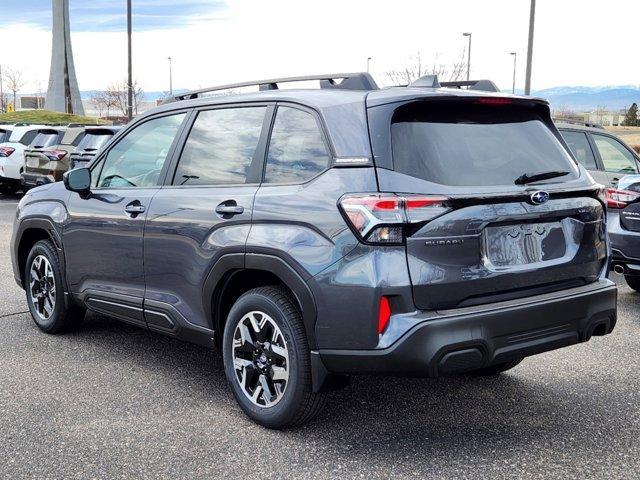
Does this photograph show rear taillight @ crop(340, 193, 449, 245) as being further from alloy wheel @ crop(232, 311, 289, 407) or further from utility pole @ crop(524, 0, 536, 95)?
utility pole @ crop(524, 0, 536, 95)

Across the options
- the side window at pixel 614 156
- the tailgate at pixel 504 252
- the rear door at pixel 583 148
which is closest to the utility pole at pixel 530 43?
the side window at pixel 614 156

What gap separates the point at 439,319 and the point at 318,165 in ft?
3.17

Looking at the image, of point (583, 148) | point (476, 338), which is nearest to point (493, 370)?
point (476, 338)

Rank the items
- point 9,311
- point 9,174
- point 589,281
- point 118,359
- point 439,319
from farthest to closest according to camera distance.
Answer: point 9,174, point 9,311, point 118,359, point 589,281, point 439,319

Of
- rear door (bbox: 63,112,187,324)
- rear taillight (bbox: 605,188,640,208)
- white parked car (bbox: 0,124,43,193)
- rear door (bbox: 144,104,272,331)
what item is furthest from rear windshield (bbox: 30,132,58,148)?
rear door (bbox: 144,104,272,331)

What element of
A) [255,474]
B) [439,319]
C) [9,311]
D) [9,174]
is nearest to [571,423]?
[439,319]

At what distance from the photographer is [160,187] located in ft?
15.5

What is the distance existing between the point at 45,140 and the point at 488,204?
15.7m

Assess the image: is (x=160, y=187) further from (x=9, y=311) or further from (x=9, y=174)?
(x=9, y=174)

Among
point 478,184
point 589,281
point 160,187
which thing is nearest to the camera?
point 478,184

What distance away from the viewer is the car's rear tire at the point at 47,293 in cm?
568

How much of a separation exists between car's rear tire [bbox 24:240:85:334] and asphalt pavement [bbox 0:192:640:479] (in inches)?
11.2

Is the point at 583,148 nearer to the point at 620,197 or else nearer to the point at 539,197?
the point at 620,197

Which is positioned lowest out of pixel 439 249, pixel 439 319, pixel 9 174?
pixel 9 174
